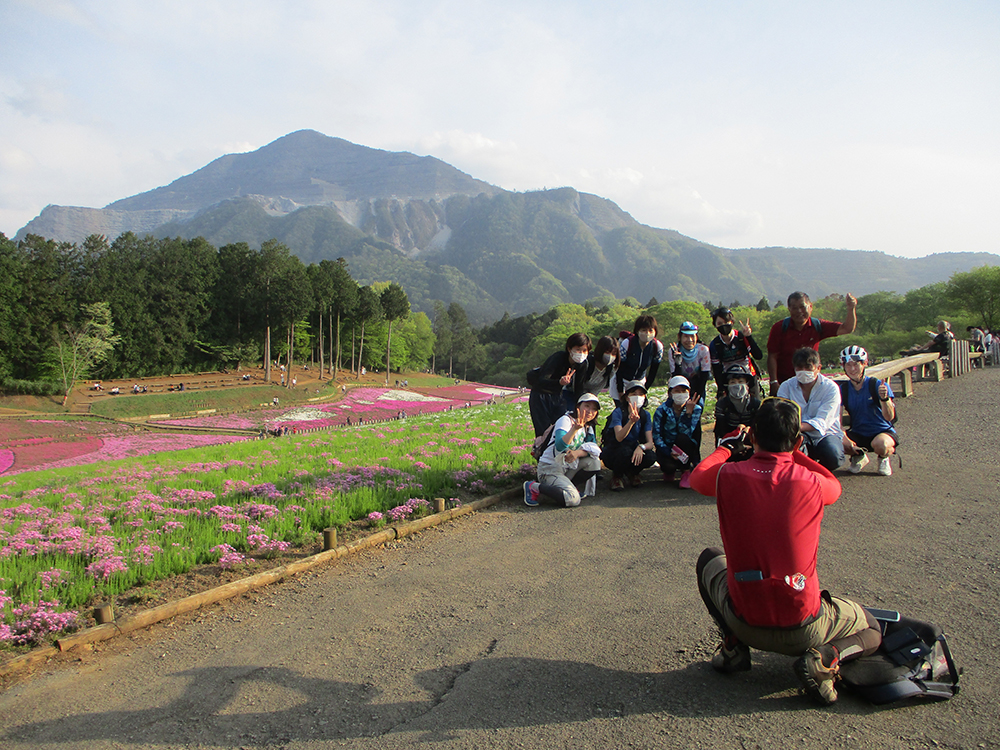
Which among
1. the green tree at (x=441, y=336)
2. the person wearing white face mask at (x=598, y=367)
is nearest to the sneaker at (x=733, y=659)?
the person wearing white face mask at (x=598, y=367)

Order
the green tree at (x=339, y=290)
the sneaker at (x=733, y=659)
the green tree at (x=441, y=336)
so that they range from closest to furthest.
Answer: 1. the sneaker at (x=733, y=659)
2. the green tree at (x=339, y=290)
3. the green tree at (x=441, y=336)

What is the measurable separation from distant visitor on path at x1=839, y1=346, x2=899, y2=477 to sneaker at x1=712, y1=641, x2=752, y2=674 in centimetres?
544

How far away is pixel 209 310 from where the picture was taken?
224ft

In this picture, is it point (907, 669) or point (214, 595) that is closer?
point (907, 669)

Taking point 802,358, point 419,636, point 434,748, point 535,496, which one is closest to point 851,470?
point 802,358

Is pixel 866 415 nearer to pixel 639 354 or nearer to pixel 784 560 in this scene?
pixel 639 354

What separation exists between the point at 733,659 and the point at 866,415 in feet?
20.5

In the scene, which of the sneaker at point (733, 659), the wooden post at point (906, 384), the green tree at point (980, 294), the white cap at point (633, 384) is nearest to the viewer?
the sneaker at point (733, 659)

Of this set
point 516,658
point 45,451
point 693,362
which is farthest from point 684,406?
point 45,451

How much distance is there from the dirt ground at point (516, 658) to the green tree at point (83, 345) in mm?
48227

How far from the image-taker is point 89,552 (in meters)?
5.88

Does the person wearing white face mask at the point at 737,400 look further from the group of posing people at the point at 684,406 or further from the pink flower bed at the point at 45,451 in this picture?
the pink flower bed at the point at 45,451

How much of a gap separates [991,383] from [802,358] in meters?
13.2

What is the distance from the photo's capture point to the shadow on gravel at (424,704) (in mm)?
3348
